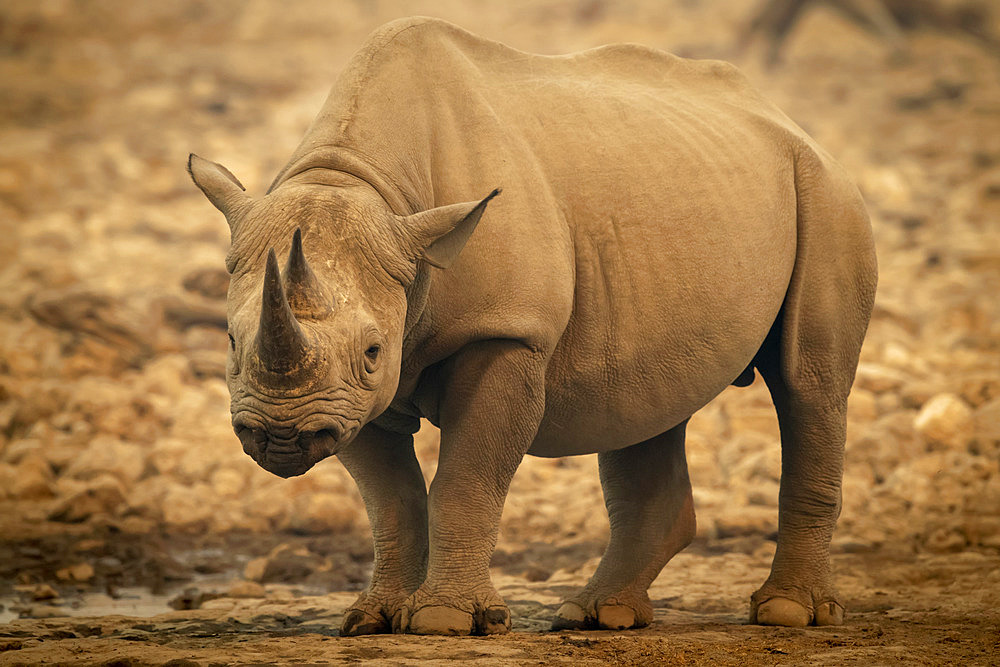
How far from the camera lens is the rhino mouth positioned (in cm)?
394

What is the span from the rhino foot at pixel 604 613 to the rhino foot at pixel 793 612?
1.51 feet

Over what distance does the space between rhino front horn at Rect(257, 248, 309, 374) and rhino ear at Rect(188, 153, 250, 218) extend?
0.83 meters

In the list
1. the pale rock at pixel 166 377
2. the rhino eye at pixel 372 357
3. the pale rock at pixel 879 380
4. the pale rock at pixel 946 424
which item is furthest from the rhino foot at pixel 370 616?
the pale rock at pixel 879 380

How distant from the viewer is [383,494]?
16.9ft

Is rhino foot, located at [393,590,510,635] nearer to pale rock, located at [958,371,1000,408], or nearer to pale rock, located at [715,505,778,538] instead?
pale rock, located at [715,505,778,538]

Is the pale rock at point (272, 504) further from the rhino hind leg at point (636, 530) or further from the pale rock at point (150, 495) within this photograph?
the rhino hind leg at point (636, 530)

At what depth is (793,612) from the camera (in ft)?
17.8

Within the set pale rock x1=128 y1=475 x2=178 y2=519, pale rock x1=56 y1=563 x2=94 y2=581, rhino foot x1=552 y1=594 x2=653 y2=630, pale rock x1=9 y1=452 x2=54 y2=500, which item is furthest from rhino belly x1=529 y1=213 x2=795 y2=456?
pale rock x1=9 y1=452 x2=54 y2=500

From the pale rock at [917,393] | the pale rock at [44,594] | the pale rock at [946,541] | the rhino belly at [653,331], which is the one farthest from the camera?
the pale rock at [917,393]

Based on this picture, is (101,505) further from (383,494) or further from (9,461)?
(383,494)

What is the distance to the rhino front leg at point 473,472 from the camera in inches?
182

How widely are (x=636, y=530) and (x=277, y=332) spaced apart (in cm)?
251

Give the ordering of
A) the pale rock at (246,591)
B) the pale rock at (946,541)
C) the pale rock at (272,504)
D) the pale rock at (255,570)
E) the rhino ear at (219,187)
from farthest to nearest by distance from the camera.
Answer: the pale rock at (272,504) → the pale rock at (946,541) → the pale rock at (255,570) → the pale rock at (246,591) → the rhino ear at (219,187)

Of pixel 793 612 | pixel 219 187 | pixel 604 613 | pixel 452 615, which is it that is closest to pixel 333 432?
pixel 452 615
